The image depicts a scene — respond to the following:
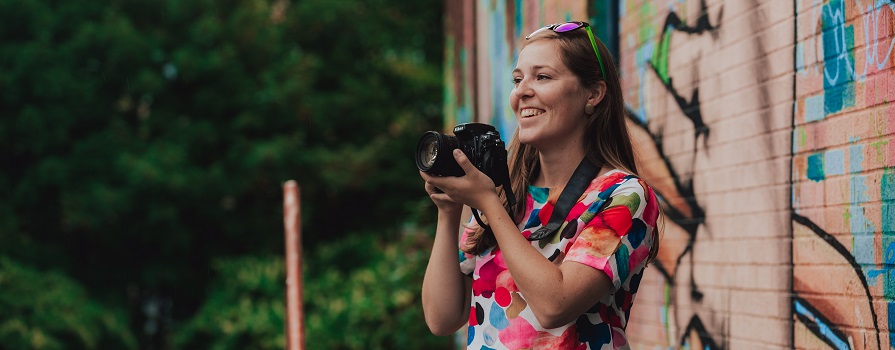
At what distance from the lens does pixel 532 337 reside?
246 cm

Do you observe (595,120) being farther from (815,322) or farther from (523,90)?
(815,322)

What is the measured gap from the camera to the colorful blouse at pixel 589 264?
7.79 feet

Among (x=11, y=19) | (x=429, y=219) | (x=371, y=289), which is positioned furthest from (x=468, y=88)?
(x=11, y=19)

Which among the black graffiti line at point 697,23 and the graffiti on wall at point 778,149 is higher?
the black graffiti line at point 697,23

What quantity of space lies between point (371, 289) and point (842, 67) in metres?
10.7

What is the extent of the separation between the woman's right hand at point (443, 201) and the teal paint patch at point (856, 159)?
4.46 ft

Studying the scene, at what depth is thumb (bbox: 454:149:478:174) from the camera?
2.46m

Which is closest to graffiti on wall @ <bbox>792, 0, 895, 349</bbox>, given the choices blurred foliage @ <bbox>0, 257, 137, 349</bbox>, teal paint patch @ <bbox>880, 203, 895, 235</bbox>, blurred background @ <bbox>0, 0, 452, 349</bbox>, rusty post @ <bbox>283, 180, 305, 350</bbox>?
teal paint patch @ <bbox>880, 203, 895, 235</bbox>

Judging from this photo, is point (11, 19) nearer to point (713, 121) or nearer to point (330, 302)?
point (330, 302)

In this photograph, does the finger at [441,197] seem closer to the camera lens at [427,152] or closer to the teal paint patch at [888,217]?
the camera lens at [427,152]

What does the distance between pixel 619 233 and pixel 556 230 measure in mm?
178

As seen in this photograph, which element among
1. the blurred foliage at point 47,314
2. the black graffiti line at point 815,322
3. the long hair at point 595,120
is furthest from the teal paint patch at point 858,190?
the blurred foliage at point 47,314

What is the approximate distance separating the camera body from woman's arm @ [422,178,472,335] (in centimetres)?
15

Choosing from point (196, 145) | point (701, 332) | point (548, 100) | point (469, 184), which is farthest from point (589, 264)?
point (196, 145)
